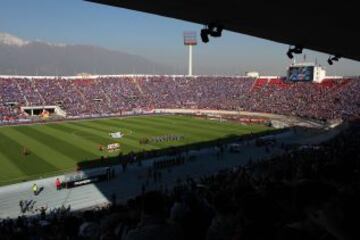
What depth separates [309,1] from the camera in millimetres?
9375

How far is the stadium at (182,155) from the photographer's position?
3.58 meters

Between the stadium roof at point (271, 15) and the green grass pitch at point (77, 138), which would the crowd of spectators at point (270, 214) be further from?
the green grass pitch at point (77, 138)

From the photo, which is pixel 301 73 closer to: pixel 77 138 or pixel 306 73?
pixel 306 73

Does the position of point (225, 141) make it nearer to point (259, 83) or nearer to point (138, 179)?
point (138, 179)

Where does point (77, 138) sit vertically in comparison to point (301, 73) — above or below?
below

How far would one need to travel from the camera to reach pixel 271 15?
11.2 metres

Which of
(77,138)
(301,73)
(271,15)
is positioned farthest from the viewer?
(301,73)

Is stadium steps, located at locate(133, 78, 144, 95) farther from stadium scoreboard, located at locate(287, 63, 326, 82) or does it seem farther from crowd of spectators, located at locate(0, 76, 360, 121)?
stadium scoreboard, located at locate(287, 63, 326, 82)

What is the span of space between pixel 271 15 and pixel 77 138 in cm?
3517

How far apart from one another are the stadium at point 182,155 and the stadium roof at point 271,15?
0.31m

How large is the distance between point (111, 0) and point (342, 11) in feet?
18.0

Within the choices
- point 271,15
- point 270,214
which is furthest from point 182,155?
point 270,214

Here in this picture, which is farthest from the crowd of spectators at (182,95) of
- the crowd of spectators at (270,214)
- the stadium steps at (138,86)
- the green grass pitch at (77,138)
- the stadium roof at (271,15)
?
the crowd of spectators at (270,214)

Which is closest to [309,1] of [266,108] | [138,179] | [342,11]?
[342,11]
